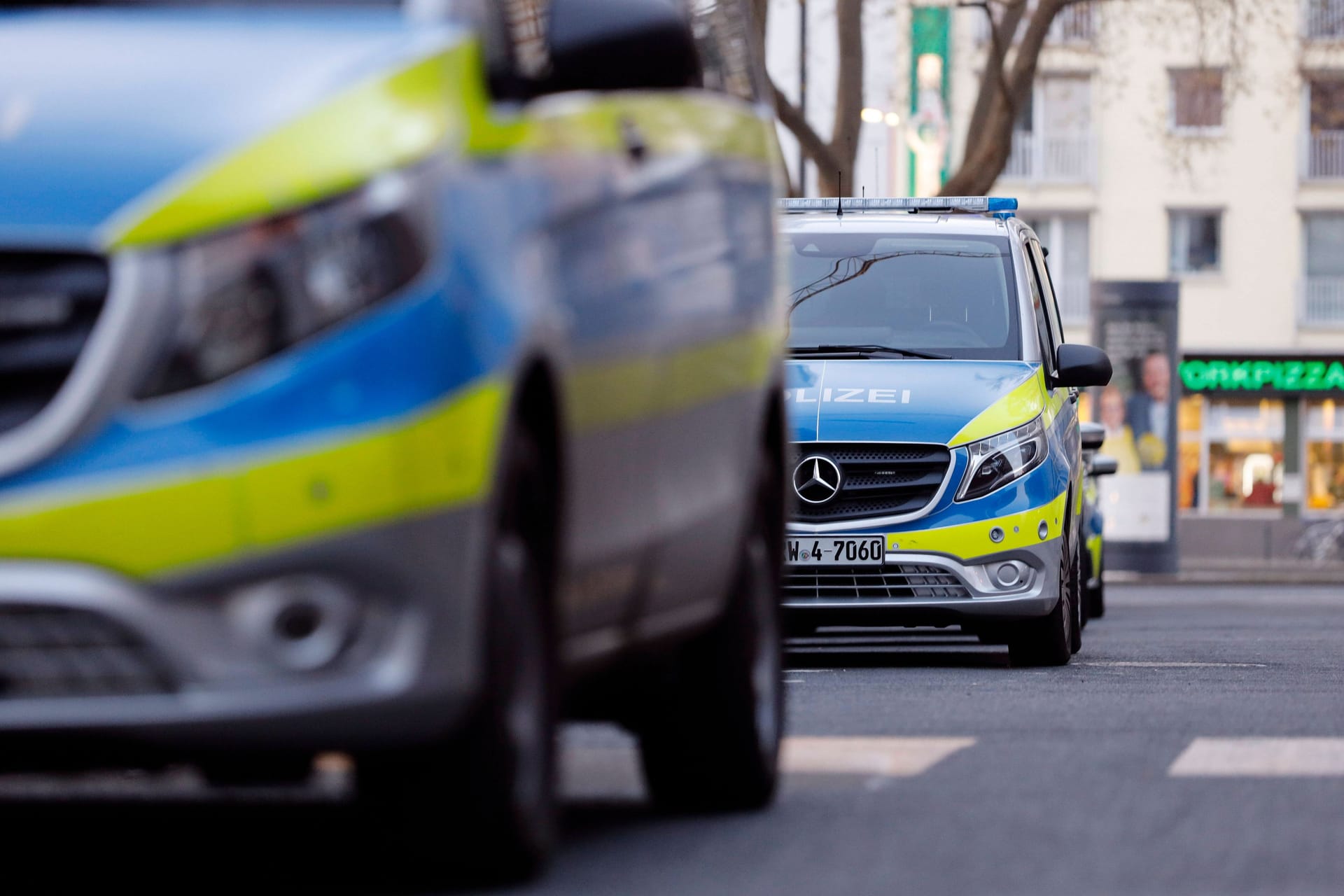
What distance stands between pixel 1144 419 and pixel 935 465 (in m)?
22.2

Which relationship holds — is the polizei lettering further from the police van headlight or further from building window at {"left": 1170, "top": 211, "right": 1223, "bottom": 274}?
building window at {"left": 1170, "top": 211, "right": 1223, "bottom": 274}

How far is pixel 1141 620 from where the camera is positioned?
23.0 m

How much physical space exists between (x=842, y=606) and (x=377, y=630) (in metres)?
9.17

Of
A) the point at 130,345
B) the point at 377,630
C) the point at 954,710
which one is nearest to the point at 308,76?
the point at 130,345

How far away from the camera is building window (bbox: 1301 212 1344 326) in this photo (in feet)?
194

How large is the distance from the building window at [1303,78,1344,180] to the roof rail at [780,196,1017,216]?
4439cm

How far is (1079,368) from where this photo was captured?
15.0 metres

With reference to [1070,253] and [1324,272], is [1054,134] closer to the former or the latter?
[1070,253]

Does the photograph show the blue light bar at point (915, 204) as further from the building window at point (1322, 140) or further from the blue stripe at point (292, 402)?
the building window at point (1322, 140)

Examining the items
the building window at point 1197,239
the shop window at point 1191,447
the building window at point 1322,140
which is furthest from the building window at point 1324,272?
the shop window at point 1191,447

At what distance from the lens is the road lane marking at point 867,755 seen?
8.44m

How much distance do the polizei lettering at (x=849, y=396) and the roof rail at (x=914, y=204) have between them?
2032 mm

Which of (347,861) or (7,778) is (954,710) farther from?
(347,861)

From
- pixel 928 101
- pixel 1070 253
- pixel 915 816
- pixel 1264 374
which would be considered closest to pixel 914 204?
pixel 915 816
